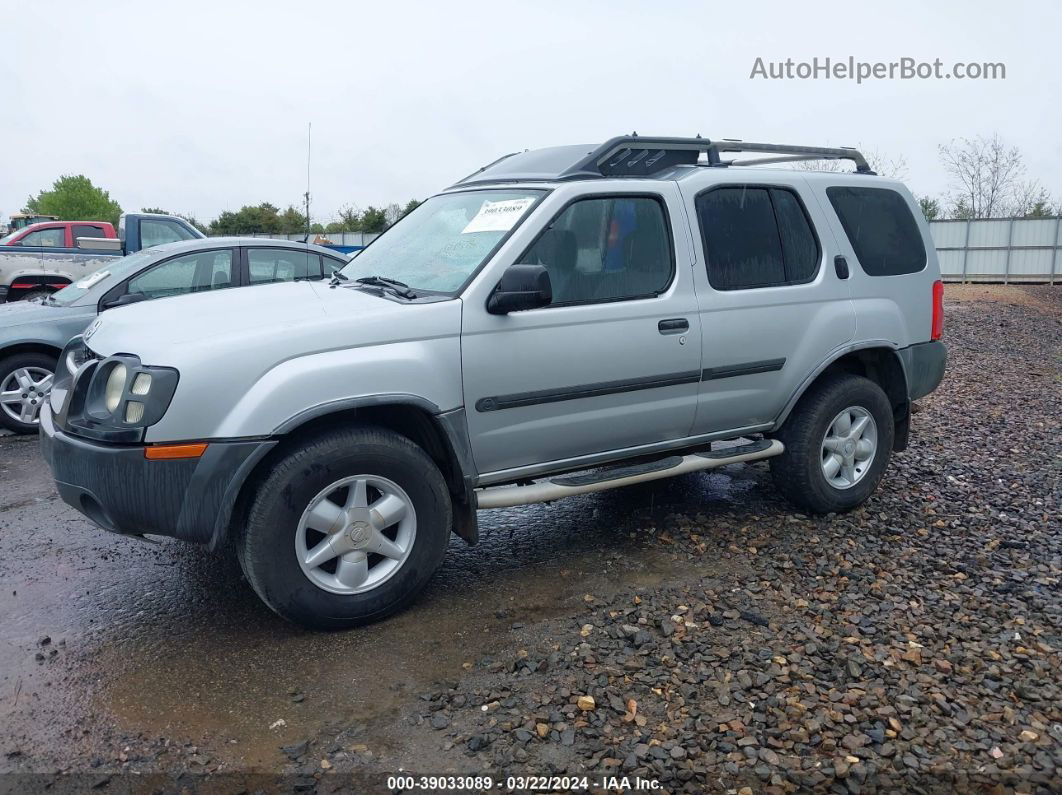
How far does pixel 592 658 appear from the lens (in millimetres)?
3516

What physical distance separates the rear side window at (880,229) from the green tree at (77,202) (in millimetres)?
77645

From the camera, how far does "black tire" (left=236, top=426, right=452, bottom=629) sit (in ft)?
11.6

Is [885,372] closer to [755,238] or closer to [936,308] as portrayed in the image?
[936,308]

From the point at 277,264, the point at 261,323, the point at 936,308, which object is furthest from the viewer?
the point at 277,264

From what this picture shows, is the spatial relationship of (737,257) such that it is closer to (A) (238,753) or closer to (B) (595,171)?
(B) (595,171)

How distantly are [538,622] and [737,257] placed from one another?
2239 mm

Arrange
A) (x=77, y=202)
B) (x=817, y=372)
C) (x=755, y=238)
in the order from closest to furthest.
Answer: (x=755, y=238) → (x=817, y=372) → (x=77, y=202)

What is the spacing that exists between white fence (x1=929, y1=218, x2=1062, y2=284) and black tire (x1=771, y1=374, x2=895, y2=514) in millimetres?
22683

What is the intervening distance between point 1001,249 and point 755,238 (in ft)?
78.9

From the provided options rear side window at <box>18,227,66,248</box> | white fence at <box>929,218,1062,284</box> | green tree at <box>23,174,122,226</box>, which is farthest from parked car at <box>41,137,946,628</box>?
green tree at <box>23,174,122,226</box>

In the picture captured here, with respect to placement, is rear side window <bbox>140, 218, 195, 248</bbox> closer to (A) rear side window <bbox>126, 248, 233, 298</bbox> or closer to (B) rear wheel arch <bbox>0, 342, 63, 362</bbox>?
(A) rear side window <bbox>126, 248, 233, 298</bbox>

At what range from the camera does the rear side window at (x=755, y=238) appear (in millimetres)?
4738

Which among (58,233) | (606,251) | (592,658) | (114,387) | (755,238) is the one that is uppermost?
(58,233)

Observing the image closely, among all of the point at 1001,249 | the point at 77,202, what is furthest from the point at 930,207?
the point at 77,202
